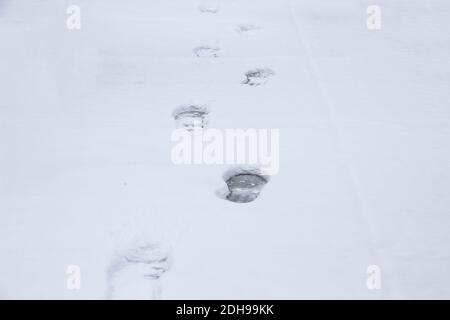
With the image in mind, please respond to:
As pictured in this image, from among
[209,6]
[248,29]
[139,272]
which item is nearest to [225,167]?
[139,272]

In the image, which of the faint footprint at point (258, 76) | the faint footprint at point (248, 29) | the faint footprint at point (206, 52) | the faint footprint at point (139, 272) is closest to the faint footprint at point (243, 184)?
the faint footprint at point (139, 272)

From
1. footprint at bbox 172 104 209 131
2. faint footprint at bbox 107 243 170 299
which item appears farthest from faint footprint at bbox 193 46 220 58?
faint footprint at bbox 107 243 170 299

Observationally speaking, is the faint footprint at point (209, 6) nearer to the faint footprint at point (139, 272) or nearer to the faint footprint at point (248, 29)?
the faint footprint at point (248, 29)

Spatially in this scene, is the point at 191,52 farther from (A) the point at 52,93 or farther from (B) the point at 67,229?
(B) the point at 67,229

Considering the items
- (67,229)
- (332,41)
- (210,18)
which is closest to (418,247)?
(67,229)

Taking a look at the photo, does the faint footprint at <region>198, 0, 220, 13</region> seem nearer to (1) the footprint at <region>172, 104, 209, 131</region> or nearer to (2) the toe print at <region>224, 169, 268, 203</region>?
(1) the footprint at <region>172, 104, 209, 131</region>

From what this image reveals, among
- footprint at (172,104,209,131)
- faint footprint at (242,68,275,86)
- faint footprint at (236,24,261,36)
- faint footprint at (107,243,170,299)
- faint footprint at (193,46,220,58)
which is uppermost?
faint footprint at (236,24,261,36)
